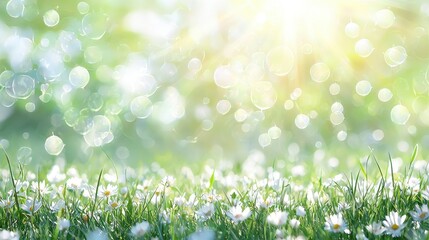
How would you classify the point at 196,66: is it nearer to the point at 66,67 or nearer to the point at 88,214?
the point at 66,67

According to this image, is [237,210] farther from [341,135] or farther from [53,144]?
[53,144]

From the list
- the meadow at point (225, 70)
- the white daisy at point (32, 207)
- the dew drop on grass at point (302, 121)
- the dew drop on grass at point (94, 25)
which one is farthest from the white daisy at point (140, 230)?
the dew drop on grass at point (302, 121)

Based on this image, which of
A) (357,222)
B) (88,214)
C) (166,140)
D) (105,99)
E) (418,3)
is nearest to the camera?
(357,222)

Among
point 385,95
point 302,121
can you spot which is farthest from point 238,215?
point 385,95

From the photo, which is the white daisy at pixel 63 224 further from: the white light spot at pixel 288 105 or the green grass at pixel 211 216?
the white light spot at pixel 288 105

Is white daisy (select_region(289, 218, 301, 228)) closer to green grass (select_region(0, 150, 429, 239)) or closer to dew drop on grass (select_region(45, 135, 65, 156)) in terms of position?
green grass (select_region(0, 150, 429, 239))

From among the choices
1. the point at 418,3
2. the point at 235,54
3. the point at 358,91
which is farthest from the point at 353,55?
the point at 235,54
